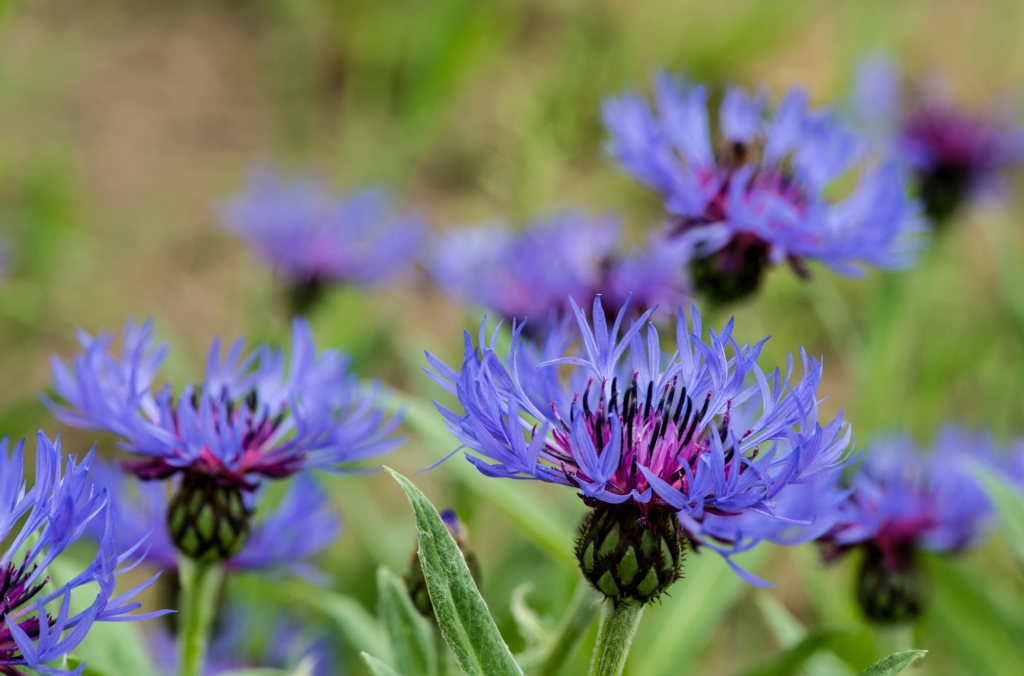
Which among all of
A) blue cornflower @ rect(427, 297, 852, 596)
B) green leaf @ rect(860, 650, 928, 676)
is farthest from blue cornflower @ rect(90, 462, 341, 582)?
green leaf @ rect(860, 650, 928, 676)

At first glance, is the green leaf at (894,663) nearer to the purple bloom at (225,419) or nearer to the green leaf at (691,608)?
the purple bloom at (225,419)

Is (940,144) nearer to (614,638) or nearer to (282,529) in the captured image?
(282,529)

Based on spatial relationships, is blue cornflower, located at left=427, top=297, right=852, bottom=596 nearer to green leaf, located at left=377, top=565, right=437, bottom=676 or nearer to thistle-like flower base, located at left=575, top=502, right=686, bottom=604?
thistle-like flower base, located at left=575, top=502, right=686, bottom=604

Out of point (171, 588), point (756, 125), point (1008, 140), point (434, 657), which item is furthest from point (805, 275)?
point (1008, 140)

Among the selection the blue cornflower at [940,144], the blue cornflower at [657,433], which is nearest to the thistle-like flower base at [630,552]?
the blue cornflower at [657,433]

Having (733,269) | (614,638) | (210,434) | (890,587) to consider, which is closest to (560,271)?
(733,269)

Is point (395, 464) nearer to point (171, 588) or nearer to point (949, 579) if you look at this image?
point (171, 588)
